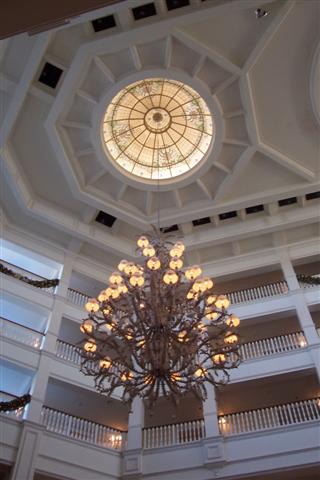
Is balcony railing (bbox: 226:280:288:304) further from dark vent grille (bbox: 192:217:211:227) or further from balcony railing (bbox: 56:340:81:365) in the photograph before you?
balcony railing (bbox: 56:340:81:365)

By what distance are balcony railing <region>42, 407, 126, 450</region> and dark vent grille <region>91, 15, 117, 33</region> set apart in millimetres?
9023

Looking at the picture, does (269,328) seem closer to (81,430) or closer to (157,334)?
(81,430)

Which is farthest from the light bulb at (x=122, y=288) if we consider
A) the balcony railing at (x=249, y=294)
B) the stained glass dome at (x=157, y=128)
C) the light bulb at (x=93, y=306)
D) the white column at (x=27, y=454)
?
the balcony railing at (x=249, y=294)

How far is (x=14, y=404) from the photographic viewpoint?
31.7ft

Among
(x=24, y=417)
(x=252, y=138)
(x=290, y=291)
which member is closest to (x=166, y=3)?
(x=252, y=138)

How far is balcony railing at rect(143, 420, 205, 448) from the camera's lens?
10531 millimetres

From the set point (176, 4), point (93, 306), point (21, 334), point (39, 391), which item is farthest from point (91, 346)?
point (176, 4)

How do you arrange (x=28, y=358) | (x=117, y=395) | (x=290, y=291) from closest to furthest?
1. (x=28, y=358)
2. (x=117, y=395)
3. (x=290, y=291)

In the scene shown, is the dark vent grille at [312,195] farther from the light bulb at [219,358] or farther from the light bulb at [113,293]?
the light bulb at [113,293]

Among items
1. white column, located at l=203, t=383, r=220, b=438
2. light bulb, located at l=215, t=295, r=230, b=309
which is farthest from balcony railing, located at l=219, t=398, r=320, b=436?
light bulb, located at l=215, t=295, r=230, b=309

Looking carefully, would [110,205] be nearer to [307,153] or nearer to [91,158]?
[91,158]

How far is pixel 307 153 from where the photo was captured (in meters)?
11.9

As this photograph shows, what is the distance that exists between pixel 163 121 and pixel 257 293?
6307 mm

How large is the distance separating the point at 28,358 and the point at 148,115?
7.21 m
